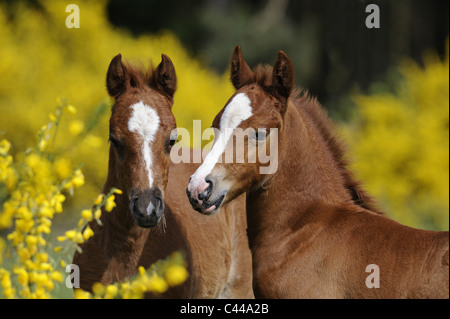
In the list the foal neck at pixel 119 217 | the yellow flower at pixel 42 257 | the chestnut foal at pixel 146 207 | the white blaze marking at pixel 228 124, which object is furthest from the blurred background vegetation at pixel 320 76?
the yellow flower at pixel 42 257

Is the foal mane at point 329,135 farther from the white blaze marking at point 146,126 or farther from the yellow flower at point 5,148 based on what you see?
the yellow flower at point 5,148

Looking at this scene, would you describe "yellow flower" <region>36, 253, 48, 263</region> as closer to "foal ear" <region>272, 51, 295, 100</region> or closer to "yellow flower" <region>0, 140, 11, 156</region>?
"yellow flower" <region>0, 140, 11, 156</region>

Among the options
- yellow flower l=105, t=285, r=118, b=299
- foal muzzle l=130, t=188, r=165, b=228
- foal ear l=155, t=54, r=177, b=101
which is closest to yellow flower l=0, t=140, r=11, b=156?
yellow flower l=105, t=285, r=118, b=299

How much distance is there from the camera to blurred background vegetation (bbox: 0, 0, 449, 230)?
30.1ft

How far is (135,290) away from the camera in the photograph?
9.59ft

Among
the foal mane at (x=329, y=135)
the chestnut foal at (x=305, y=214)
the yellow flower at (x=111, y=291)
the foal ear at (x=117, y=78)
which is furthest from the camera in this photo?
the foal ear at (x=117, y=78)

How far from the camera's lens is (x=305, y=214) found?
3.98 metres

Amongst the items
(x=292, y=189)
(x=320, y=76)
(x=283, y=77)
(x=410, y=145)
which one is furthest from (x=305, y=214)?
(x=320, y=76)

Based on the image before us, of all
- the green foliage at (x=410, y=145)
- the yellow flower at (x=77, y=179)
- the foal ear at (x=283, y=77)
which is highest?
Result: the foal ear at (x=283, y=77)

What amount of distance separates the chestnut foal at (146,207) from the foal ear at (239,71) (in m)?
0.43

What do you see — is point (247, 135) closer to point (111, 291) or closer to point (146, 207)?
point (146, 207)

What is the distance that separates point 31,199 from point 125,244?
4.78ft

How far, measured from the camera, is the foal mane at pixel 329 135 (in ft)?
13.3

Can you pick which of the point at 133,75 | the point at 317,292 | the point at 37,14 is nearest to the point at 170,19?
the point at 37,14
